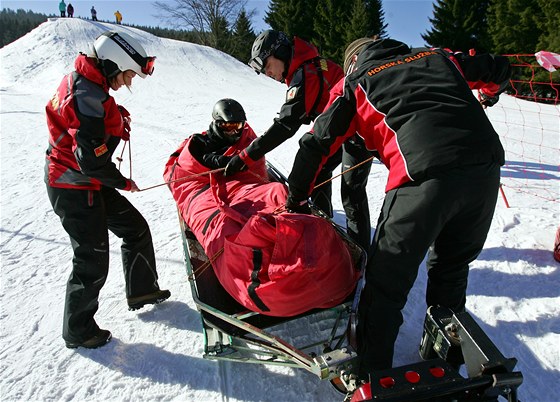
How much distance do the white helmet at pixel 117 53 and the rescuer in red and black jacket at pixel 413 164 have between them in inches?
53.7

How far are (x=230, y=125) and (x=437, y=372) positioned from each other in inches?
122

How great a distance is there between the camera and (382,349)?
213 centimetres

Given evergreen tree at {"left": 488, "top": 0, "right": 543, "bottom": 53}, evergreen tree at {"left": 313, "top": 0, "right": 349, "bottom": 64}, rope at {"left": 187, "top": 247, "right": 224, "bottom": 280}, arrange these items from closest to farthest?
1. rope at {"left": 187, "top": 247, "right": 224, "bottom": 280}
2. evergreen tree at {"left": 488, "top": 0, "right": 543, "bottom": 53}
3. evergreen tree at {"left": 313, "top": 0, "right": 349, "bottom": 64}

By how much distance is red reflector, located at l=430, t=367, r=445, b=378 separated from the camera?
151 cm

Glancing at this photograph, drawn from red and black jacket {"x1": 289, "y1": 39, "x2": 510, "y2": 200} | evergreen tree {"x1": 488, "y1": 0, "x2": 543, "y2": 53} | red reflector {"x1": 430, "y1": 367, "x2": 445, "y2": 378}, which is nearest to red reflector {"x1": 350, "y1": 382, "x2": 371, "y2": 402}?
red reflector {"x1": 430, "y1": 367, "x2": 445, "y2": 378}

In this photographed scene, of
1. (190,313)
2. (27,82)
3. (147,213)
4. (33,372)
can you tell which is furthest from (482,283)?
(27,82)

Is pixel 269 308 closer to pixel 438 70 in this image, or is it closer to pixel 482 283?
pixel 438 70

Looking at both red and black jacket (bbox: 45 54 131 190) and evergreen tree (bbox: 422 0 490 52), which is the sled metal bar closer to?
red and black jacket (bbox: 45 54 131 190)

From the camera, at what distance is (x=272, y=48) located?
3.36m

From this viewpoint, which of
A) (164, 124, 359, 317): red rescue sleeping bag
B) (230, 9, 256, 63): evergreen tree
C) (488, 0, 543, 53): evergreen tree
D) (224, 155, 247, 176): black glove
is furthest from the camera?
(230, 9, 256, 63): evergreen tree

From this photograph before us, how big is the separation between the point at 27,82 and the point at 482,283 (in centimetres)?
1784

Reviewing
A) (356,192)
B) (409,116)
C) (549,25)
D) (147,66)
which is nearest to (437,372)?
(409,116)

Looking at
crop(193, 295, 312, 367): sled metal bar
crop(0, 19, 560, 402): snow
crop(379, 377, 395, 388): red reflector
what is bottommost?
crop(0, 19, 560, 402): snow

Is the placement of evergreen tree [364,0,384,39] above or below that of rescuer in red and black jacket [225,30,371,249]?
above
